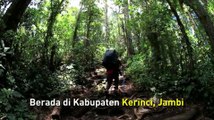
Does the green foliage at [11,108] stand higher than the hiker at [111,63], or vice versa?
the hiker at [111,63]

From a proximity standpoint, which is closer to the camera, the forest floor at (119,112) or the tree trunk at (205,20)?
the forest floor at (119,112)

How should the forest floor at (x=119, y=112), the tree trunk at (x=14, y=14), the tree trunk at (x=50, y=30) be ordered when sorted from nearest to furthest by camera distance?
1. the forest floor at (x=119, y=112)
2. the tree trunk at (x=14, y=14)
3. the tree trunk at (x=50, y=30)

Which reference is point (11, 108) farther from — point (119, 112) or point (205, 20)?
point (205, 20)

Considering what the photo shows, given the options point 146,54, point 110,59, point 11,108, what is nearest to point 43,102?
point 11,108

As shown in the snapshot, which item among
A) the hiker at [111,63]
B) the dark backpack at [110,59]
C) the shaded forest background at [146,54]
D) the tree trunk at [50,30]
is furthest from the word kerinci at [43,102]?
the tree trunk at [50,30]

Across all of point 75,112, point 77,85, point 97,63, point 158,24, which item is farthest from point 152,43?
point 97,63

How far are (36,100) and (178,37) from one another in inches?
208

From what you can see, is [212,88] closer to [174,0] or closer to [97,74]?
[174,0]

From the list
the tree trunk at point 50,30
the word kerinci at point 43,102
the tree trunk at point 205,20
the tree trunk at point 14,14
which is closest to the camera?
the tree trunk at point 205,20

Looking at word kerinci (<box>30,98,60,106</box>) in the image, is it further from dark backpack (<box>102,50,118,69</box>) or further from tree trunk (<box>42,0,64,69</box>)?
tree trunk (<box>42,0,64,69</box>)

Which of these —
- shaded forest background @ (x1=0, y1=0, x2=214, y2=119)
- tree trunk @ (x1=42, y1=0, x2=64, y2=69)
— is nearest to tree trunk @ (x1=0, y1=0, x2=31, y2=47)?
shaded forest background @ (x1=0, y1=0, x2=214, y2=119)

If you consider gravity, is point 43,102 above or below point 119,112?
above

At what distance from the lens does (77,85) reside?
456 inches

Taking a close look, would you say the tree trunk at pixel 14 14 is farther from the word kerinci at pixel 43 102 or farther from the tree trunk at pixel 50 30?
the word kerinci at pixel 43 102
